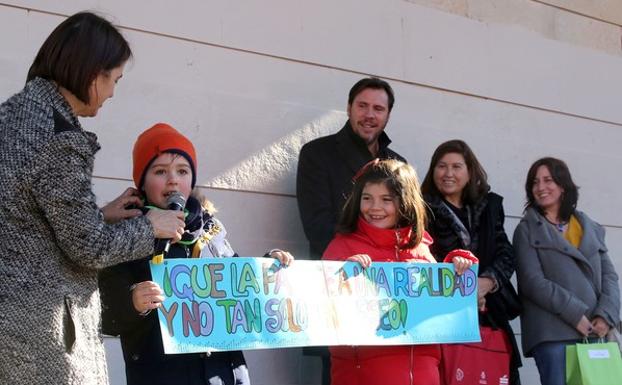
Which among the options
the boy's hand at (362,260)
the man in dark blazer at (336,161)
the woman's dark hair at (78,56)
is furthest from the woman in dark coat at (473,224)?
the woman's dark hair at (78,56)

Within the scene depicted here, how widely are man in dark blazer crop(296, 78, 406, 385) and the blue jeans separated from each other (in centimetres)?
117

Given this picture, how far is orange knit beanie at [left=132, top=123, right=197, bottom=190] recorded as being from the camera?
352cm

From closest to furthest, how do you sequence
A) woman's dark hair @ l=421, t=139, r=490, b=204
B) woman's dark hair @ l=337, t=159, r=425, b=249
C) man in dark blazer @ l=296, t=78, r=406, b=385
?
1. woman's dark hair @ l=337, t=159, r=425, b=249
2. man in dark blazer @ l=296, t=78, r=406, b=385
3. woman's dark hair @ l=421, t=139, r=490, b=204

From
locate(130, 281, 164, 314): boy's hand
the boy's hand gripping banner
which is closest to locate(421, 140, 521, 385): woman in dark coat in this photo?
the boy's hand gripping banner

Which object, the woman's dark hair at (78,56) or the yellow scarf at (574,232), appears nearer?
the woman's dark hair at (78,56)

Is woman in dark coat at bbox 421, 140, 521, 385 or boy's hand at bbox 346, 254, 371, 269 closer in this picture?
boy's hand at bbox 346, 254, 371, 269

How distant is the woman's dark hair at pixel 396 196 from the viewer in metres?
4.16

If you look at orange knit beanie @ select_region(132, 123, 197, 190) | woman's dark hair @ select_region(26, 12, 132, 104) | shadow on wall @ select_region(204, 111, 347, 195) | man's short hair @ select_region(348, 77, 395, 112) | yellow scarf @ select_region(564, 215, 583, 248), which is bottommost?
yellow scarf @ select_region(564, 215, 583, 248)

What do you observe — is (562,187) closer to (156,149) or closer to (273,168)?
(273,168)

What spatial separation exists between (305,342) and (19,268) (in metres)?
1.43

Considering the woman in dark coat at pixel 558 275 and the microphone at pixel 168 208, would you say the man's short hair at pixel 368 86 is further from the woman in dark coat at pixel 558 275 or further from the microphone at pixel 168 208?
the microphone at pixel 168 208

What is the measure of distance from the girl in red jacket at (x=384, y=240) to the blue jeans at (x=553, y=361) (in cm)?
112

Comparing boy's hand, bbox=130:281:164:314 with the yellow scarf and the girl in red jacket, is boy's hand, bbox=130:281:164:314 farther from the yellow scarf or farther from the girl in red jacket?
the yellow scarf

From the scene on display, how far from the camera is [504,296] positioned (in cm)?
502
